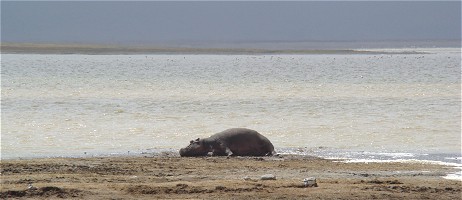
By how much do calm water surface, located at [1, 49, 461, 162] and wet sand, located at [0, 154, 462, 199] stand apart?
1.94 meters

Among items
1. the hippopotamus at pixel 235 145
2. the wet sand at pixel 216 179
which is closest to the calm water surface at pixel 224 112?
the hippopotamus at pixel 235 145

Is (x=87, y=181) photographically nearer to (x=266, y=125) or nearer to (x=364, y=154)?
(x=364, y=154)

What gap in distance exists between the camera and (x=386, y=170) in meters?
12.9

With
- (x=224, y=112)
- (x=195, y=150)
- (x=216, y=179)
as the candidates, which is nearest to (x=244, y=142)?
(x=195, y=150)

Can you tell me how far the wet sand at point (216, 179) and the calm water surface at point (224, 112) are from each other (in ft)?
6.37

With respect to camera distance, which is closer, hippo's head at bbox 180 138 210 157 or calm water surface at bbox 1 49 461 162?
hippo's head at bbox 180 138 210 157

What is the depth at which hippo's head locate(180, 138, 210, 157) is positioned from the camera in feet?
48.5

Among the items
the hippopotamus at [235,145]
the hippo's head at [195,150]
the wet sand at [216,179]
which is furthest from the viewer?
the hippopotamus at [235,145]

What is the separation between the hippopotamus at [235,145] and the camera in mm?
15094

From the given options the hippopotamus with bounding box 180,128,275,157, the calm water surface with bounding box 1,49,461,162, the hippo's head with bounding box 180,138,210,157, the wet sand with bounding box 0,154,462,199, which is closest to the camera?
the wet sand with bounding box 0,154,462,199

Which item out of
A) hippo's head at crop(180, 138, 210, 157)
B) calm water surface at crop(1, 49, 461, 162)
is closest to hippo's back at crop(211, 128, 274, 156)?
hippo's head at crop(180, 138, 210, 157)

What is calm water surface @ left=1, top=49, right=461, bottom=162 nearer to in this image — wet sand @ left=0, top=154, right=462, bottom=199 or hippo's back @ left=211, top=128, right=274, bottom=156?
hippo's back @ left=211, top=128, right=274, bottom=156

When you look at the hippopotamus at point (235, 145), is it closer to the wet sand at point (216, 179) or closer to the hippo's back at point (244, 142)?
the hippo's back at point (244, 142)

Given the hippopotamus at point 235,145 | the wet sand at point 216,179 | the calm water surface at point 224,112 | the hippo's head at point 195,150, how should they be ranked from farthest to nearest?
1. the calm water surface at point 224,112
2. the hippopotamus at point 235,145
3. the hippo's head at point 195,150
4. the wet sand at point 216,179
